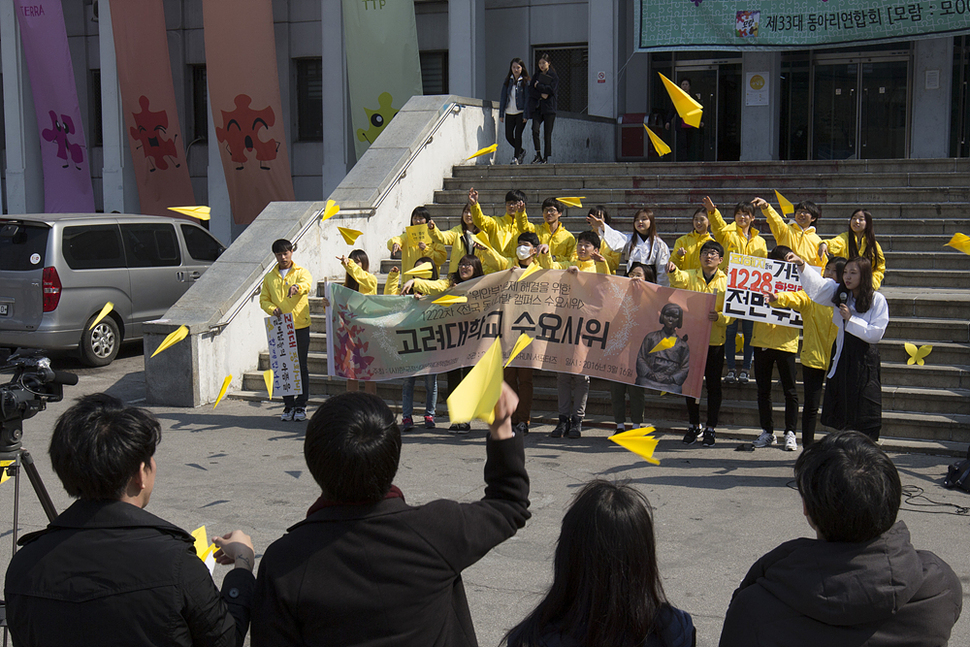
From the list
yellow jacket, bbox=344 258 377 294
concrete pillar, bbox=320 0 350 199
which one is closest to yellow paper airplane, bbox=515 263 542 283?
yellow jacket, bbox=344 258 377 294

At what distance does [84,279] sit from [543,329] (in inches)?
259

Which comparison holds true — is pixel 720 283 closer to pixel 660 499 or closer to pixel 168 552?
pixel 660 499

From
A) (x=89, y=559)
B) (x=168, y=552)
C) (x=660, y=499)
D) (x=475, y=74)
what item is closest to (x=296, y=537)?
(x=168, y=552)

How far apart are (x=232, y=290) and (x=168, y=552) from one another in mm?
8969

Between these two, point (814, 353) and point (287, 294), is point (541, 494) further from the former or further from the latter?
point (287, 294)

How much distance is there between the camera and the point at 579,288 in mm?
9258

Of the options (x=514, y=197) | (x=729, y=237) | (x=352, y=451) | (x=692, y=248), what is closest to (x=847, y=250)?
(x=729, y=237)

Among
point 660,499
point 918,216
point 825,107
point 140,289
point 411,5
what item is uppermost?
point 411,5

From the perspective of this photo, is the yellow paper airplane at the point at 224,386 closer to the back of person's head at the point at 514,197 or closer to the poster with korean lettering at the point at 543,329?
the poster with korean lettering at the point at 543,329

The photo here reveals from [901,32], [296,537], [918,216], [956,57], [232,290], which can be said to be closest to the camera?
[296,537]

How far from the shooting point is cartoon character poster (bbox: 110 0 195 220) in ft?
70.5

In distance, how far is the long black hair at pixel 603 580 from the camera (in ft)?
7.38

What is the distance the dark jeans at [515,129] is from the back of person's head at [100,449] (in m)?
13.9

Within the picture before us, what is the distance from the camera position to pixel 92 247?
12688mm
